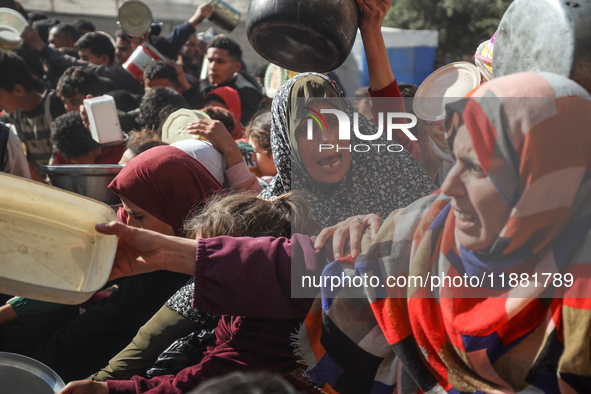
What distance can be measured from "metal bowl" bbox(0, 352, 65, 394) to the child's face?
120 inches

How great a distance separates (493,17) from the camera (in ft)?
46.3

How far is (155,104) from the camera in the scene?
12.3ft

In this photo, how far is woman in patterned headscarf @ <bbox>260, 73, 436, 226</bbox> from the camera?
1.83 meters

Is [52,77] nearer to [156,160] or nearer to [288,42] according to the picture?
[156,160]

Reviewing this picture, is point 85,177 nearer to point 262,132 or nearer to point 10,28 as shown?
point 262,132

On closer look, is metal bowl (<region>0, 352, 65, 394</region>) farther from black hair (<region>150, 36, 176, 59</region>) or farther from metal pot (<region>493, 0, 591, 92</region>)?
black hair (<region>150, 36, 176, 59</region>)

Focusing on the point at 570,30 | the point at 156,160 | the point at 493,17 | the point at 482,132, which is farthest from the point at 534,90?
the point at 493,17

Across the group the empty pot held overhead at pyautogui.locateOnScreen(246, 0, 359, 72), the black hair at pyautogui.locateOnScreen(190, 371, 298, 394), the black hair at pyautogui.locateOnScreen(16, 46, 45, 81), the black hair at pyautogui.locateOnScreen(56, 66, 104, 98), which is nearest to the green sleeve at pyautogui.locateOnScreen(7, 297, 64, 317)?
the empty pot held overhead at pyautogui.locateOnScreen(246, 0, 359, 72)

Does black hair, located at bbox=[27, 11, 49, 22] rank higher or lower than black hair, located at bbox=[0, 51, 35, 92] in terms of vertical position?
higher

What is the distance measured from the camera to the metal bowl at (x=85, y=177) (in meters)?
2.29

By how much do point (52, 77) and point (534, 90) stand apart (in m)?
5.35

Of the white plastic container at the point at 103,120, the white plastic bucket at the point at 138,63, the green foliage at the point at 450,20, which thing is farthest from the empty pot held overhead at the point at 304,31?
the green foliage at the point at 450,20

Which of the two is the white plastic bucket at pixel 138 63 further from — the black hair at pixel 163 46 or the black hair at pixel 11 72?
the black hair at pixel 11 72

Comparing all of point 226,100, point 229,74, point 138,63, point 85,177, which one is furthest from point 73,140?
point 138,63
